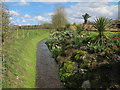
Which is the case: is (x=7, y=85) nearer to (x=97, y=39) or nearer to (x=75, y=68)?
(x=75, y=68)

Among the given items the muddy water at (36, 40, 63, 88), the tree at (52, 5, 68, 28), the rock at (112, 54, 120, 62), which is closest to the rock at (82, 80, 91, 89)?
the muddy water at (36, 40, 63, 88)

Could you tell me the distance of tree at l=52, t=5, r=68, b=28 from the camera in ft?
128

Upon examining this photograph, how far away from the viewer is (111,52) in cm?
859

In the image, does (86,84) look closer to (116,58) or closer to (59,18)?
(116,58)

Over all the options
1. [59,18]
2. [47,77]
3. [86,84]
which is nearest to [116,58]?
[86,84]

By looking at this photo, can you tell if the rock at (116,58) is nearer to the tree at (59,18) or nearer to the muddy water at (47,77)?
the muddy water at (47,77)

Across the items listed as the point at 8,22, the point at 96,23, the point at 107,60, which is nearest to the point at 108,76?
the point at 107,60

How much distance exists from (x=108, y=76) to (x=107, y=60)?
1.55 meters

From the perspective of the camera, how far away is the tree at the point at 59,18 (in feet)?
128

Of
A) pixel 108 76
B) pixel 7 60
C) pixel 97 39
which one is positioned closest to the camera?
pixel 108 76

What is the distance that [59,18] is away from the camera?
39.1m

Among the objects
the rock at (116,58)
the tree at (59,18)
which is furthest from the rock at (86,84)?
the tree at (59,18)

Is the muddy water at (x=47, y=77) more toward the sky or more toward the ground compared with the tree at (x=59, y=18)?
more toward the ground

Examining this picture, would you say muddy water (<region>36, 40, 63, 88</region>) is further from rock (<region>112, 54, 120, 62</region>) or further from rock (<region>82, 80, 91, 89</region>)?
rock (<region>112, 54, 120, 62</region>)
